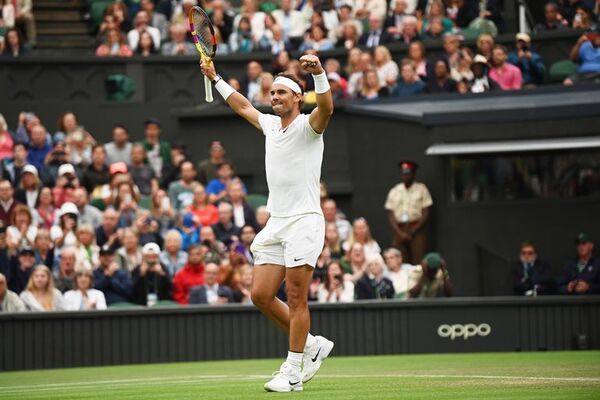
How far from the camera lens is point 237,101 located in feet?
36.7

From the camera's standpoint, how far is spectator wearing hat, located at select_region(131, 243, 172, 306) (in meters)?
17.5

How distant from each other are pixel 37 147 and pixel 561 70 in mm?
8014

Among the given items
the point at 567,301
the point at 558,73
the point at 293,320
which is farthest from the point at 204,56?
the point at 558,73

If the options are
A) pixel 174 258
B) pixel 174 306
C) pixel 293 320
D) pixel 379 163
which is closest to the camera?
pixel 293 320

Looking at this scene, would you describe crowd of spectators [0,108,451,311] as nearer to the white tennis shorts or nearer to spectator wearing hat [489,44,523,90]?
spectator wearing hat [489,44,523,90]

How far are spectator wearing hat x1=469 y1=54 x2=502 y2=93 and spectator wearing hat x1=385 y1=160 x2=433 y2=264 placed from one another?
2209mm

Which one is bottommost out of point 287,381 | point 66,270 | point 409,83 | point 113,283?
point 287,381

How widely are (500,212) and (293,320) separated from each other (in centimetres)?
1051

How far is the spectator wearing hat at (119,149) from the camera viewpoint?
21344mm

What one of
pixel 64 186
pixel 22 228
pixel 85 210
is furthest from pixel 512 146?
pixel 22 228

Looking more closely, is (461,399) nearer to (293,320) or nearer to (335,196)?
(293,320)

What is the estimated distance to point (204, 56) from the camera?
11.6m

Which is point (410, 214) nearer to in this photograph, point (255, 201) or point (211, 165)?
point (255, 201)

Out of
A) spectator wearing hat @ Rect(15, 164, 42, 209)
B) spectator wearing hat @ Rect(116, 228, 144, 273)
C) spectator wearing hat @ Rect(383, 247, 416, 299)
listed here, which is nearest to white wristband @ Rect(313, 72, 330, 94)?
spectator wearing hat @ Rect(383, 247, 416, 299)
